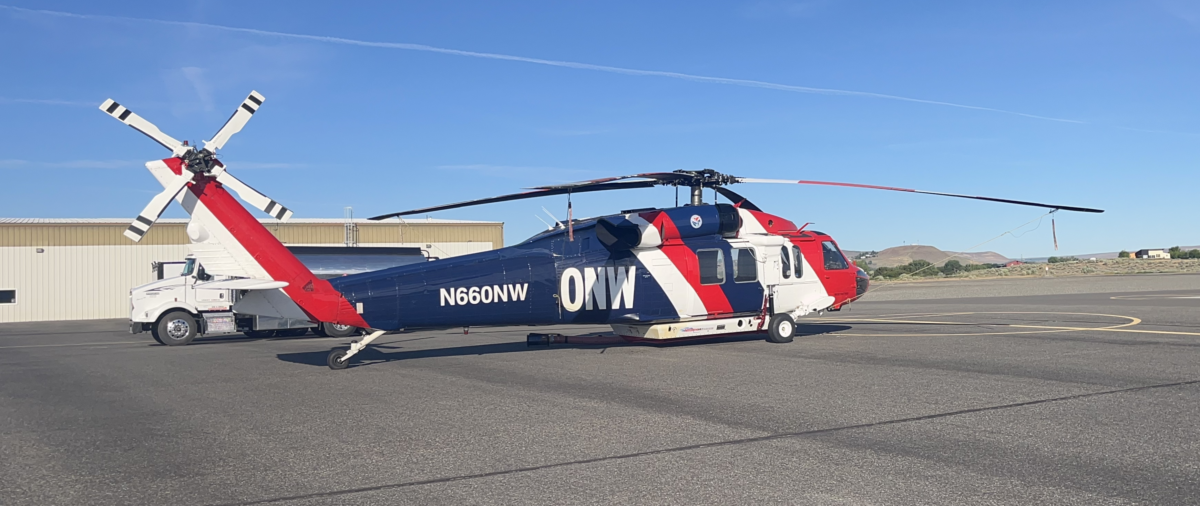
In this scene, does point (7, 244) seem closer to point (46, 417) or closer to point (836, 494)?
point (46, 417)

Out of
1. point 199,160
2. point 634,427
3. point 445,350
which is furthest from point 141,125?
point 634,427

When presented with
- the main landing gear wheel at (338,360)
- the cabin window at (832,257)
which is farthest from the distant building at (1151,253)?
the main landing gear wheel at (338,360)

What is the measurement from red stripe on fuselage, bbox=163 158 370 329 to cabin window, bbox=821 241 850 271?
1013 cm

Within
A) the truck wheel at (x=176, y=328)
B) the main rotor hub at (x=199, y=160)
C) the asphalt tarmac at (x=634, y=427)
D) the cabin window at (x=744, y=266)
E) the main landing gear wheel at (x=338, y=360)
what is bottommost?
the asphalt tarmac at (x=634, y=427)

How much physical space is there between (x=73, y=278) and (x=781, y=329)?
40.3 m

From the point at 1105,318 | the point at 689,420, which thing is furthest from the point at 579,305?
the point at 1105,318

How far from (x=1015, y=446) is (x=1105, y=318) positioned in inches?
652

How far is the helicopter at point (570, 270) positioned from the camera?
13.2 metres

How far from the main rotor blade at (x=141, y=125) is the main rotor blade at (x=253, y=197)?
2.08 feet

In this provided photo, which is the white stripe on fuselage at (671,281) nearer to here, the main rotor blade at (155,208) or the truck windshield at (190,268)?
the main rotor blade at (155,208)

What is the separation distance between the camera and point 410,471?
6.55m

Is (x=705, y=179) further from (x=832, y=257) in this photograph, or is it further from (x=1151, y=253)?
(x=1151, y=253)

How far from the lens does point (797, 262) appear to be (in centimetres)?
1788

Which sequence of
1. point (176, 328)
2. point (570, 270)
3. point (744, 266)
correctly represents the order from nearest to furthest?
1. point (570, 270)
2. point (744, 266)
3. point (176, 328)
